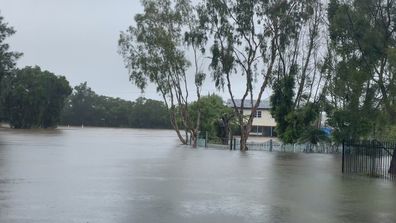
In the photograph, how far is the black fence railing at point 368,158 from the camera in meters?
19.5

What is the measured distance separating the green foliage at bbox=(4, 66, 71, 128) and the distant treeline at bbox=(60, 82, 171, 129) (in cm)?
2955

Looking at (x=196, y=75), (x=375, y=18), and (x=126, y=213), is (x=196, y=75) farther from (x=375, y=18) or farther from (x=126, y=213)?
(x=126, y=213)

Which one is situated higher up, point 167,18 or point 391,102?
point 167,18

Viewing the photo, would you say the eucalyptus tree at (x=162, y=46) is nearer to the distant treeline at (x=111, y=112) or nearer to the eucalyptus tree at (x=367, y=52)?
the eucalyptus tree at (x=367, y=52)

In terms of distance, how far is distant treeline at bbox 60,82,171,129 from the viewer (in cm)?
12112

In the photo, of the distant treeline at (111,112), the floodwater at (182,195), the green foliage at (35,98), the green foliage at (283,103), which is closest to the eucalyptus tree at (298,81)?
the green foliage at (283,103)

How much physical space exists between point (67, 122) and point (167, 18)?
8673cm

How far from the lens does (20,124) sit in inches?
3428

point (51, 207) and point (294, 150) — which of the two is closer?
point (51, 207)

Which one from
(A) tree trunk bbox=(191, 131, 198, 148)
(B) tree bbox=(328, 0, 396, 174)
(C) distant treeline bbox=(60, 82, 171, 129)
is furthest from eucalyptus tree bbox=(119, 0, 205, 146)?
(C) distant treeline bbox=(60, 82, 171, 129)

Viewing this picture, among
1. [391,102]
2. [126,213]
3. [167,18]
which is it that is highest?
[167,18]

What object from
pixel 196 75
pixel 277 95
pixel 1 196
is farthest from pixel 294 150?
pixel 1 196

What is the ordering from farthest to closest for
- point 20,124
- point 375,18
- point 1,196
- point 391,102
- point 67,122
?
1. point 67,122
2. point 20,124
3. point 375,18
4. point 391,102
5. point 1,196

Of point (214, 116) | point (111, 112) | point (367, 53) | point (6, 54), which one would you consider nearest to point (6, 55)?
point (6, 54)
